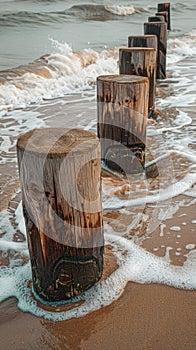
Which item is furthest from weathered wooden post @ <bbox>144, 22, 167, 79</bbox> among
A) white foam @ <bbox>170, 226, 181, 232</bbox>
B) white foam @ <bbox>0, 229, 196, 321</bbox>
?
white foam @ <bbox>0, 229, 196, 321</bbox>

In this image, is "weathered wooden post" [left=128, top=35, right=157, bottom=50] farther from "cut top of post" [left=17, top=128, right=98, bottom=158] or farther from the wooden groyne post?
"cut top of post" [left=17, top=128, right=98, bottom=158]

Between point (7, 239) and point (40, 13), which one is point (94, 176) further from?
point (40, 13)

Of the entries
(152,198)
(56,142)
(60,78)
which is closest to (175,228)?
(152,198)

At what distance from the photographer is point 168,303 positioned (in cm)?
212

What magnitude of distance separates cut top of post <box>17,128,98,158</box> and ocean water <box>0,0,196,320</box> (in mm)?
899

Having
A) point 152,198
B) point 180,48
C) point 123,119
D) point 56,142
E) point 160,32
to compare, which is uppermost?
point 160,32

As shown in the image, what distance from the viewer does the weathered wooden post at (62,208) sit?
183cm

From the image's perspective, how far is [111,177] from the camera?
12.1 ft

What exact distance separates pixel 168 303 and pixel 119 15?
24444 mm

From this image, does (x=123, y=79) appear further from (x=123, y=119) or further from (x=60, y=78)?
(x=60, y=78)

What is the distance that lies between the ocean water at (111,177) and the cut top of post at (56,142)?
90 centimetres

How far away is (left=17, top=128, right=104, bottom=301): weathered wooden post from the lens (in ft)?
5.99

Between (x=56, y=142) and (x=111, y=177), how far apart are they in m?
1.77

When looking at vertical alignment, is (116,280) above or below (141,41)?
below
